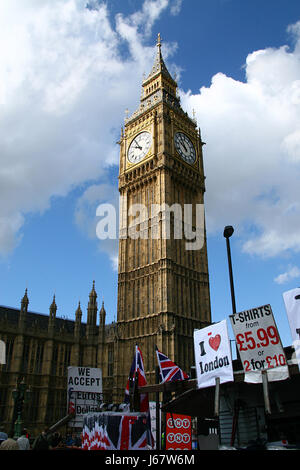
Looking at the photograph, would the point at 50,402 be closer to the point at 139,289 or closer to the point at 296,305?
the point at 139,289

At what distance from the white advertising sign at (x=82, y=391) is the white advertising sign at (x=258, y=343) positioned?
7117 mm

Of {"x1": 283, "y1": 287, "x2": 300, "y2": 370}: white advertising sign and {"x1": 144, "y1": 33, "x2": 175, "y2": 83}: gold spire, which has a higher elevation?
{"x1": 144, "y1": 33, "x2": 175, "y2": 83}: gold spire

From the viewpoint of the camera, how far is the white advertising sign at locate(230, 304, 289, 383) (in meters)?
9.67

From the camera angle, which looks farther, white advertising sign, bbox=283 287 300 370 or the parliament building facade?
the parliament building facade

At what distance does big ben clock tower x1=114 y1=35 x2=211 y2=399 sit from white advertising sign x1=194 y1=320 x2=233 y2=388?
96.6 feet

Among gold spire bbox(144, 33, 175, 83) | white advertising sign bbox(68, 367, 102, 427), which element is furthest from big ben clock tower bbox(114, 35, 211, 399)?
white advertising sign bbox(68, 367, 102, 427)

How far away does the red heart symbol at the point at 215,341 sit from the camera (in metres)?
10.5

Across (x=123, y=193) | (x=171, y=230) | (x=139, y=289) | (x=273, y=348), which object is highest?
(x=123, y=193)

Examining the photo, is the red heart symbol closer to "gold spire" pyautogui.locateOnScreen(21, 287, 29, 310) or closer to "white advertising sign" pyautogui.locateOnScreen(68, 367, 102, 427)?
"white advertising sign" pyautogui.locateOnScreen(68, 367, 102, 427)

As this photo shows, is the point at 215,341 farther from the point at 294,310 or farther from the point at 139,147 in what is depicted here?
the point at 139,147

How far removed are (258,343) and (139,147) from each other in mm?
45747
